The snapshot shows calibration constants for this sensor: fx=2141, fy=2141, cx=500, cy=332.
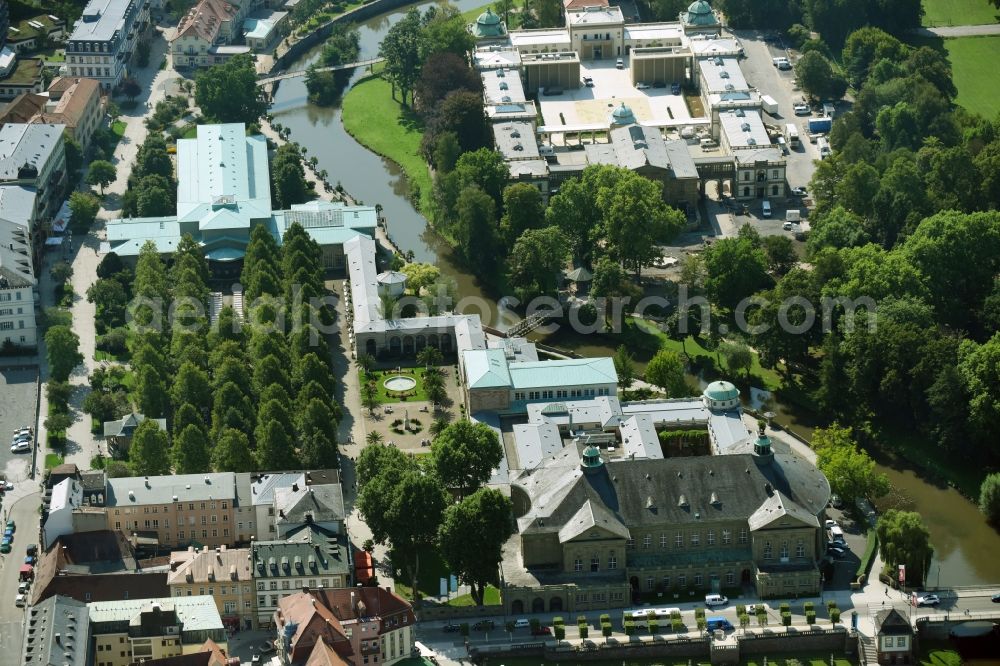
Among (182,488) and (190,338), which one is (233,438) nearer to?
(182,488)

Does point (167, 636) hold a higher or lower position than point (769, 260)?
lower

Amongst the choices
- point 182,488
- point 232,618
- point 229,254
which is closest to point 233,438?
point 182,488

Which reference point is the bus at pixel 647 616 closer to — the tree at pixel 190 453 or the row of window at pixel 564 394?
the row of window at pixel 564 394

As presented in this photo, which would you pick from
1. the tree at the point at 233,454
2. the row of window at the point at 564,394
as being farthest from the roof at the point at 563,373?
the tree at the point at 233,454

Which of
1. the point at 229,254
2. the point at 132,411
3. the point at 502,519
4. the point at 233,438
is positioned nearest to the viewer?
the point at 502,519

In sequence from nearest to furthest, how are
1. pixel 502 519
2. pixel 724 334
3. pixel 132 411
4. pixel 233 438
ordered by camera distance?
pixel 502 519 < pixel 233 438 < pixel 132 411 < pixel 724 334

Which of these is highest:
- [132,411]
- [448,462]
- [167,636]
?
[132,411]

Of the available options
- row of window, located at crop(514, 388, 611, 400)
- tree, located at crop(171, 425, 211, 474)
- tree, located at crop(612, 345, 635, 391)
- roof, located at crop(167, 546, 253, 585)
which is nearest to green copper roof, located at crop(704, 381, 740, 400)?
row of window, located at crop(514, 388, 611, 400)
